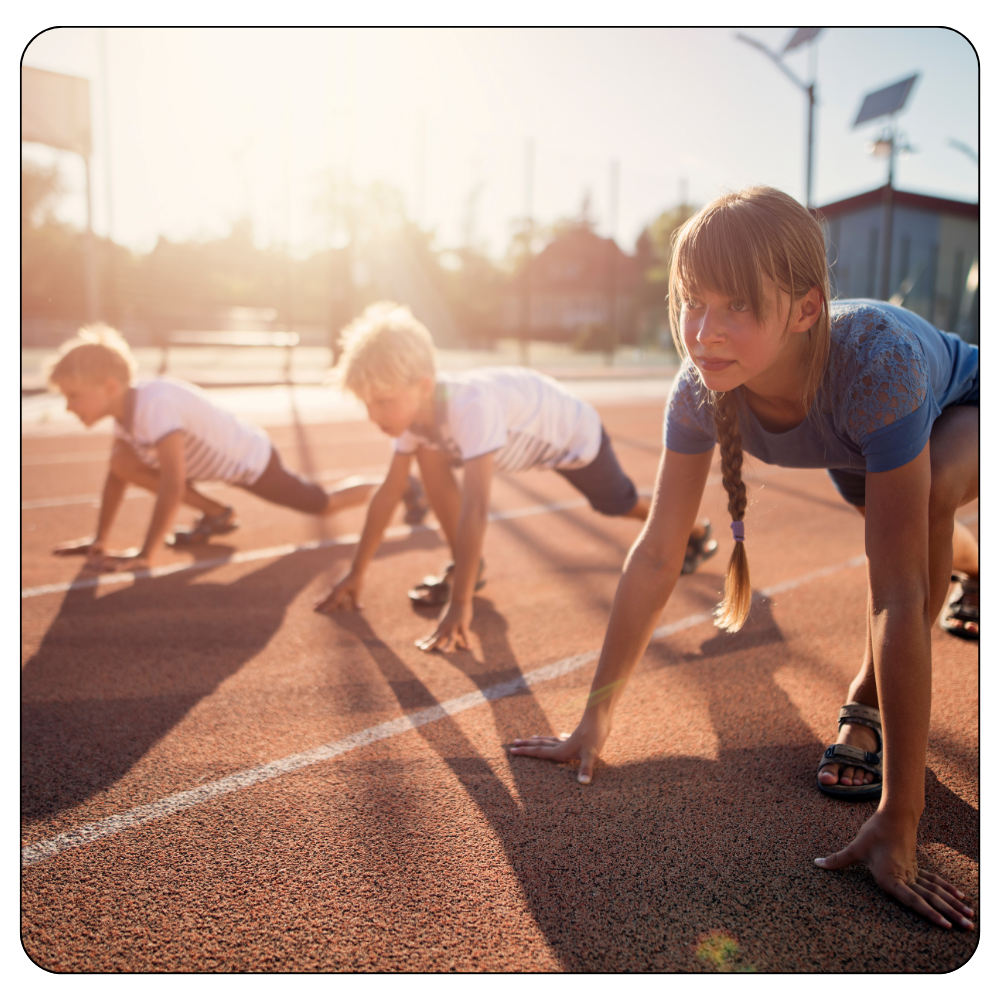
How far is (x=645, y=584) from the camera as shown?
7.68ft

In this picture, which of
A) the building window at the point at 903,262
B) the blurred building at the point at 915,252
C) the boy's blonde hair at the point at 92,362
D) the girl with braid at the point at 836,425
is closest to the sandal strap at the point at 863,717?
the girl with braid at the point at 836,425

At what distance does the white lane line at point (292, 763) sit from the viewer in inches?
85.5

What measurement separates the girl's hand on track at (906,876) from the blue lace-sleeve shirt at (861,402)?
84 centimetres

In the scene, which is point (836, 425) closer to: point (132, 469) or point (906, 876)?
point (906, 876)

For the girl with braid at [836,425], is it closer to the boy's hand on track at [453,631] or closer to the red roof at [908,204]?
the boy's hand on track at [453,631]

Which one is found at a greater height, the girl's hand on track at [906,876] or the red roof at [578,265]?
the red roof at [578,265]

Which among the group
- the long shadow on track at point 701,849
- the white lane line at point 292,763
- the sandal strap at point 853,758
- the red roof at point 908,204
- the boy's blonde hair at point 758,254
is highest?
the red roof at point 908,204

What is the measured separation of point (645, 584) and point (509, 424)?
1.79m

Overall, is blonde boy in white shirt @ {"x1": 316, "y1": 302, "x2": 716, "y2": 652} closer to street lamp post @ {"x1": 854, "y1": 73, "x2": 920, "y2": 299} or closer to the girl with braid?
the girl with braid

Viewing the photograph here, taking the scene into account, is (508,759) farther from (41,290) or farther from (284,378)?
(41,290)

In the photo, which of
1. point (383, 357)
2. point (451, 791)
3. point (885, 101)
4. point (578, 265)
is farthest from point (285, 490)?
point (578, 265)

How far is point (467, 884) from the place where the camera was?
1946 millimetres
